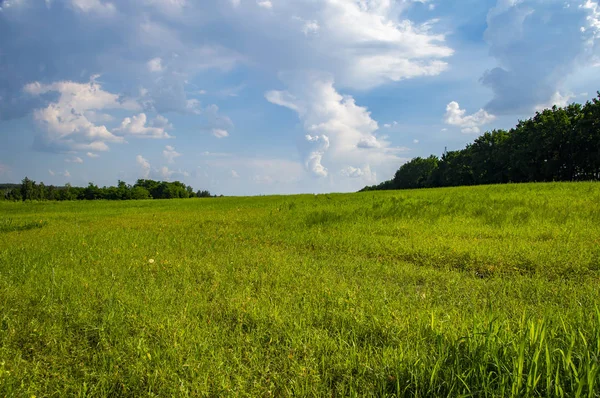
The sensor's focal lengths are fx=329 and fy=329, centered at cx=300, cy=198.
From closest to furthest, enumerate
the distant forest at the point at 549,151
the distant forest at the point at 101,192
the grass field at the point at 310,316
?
the grass field at the point at 310,316 → the distant forest at the point at 549,151 → the distant forest at the point at 101,192

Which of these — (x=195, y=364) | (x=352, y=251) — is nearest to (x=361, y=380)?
(x=195, y=364)

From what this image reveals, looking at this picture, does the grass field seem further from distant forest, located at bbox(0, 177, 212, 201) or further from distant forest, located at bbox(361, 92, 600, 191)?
distant forest, located at bbox(0, 177, 212, 201)

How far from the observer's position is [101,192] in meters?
94.1

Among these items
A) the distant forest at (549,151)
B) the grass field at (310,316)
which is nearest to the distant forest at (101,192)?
the distant forest at (549,151)

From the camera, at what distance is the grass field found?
2670 millimetres

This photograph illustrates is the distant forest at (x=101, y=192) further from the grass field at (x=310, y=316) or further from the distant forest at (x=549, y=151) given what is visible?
the grass field at (x=310, y=316)

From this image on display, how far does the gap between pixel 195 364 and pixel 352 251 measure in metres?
5.25

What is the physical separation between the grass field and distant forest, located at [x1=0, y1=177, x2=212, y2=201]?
3484 inches

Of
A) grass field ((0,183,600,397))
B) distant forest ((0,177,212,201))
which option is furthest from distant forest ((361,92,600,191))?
distant forest ((0,177,212,201))

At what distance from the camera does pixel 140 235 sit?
33.4ft

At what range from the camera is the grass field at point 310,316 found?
2670 millimetres

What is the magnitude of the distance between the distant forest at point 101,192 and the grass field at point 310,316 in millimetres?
88489

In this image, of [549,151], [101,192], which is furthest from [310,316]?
[101,192]

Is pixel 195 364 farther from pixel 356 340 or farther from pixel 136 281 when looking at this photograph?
pixel 136 281
